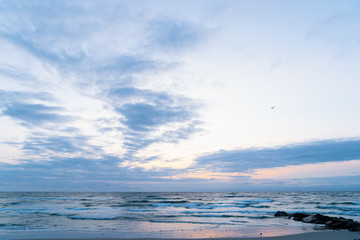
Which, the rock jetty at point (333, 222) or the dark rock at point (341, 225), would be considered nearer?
the rock jetty at point (333, 222)

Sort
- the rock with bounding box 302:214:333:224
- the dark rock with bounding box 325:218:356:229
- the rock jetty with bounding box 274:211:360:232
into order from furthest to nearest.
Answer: the rock with bounding box 302:214:333:224, the dark rock with bounding box 325:218:356:229, the rock jetty with bounding box 274:211:360:232

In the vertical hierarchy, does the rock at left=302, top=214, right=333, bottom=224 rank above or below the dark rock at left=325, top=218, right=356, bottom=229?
below

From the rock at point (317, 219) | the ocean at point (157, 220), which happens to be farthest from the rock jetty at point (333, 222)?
the ocean at point (157, 220)

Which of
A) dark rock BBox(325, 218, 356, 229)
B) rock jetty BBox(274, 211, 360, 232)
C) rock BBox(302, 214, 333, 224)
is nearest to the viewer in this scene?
rock jetty BBox(274, 211, 360, 232)

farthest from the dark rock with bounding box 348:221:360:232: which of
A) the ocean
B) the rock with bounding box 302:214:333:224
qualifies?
the rock with bounding box 302:214:333:224

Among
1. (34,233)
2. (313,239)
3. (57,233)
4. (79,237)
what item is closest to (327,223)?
(313,239)

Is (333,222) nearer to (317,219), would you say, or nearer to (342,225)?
(342,225)

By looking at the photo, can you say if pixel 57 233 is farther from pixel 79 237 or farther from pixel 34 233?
pixel 79 237

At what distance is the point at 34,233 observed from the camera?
50.9 feet

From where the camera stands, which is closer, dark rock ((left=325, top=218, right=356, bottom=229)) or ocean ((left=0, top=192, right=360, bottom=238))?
ocean ((left=0, top=192, right=360, bottom=238))

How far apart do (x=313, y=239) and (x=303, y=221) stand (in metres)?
9.56

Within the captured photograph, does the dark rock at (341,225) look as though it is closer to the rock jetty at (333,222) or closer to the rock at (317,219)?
the rock jetty at (333,222)

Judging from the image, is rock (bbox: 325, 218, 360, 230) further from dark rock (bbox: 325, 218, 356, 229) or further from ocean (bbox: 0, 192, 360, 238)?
ocean (bbox: 0, 192, 360, 238)

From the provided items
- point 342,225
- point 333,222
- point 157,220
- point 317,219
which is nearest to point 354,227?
point 342,225
